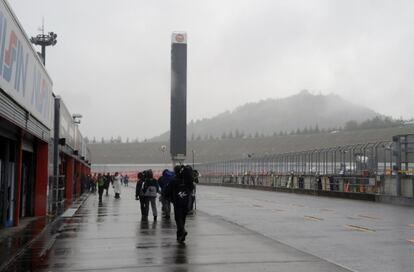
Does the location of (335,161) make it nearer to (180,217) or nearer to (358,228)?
(358,228)

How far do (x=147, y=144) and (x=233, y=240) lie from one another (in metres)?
187

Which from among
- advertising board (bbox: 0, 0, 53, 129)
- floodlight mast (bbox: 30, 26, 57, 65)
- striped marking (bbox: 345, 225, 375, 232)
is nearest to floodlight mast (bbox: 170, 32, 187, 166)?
floodlight mast (bbox: 30, 26, 57, 65)

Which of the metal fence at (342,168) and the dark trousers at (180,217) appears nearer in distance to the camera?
the dark trousers at (180,217)

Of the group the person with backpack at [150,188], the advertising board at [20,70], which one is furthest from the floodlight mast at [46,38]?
the person with backpack at [150,188]

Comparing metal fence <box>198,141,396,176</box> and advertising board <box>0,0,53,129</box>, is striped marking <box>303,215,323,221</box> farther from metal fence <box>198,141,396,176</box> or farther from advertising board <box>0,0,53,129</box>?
metal fence <box>198,141,396,176</box>

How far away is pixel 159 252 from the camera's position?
431 inches

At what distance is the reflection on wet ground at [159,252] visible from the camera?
9.40m

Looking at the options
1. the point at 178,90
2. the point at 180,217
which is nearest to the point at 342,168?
the point at 178,90

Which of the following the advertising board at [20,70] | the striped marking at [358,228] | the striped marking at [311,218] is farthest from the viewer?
the striped marking at [311,218]

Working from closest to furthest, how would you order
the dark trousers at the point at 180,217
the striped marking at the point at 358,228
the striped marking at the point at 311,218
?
the dark trousers at the point at 180,217
the striped marking at the point at 358,228
the striped marking at the point at 311,218

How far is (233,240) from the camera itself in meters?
12.7

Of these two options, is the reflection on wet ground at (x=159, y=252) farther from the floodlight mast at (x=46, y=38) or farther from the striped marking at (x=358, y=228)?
the floodlight mast at (x=46, y=38)

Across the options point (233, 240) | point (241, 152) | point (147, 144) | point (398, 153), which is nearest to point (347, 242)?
point (233, 240)

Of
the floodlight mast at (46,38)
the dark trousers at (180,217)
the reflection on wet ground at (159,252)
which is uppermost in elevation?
the floodlight mast at (46,38)
